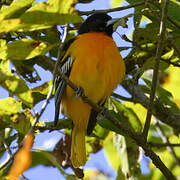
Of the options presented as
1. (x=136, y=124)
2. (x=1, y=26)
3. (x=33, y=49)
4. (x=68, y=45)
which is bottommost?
(x=136, y=124)

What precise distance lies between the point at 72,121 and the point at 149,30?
1.54m

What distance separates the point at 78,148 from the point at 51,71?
957 mm

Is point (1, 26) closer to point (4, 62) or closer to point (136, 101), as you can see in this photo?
point (4, 62)

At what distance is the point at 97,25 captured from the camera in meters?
5.25

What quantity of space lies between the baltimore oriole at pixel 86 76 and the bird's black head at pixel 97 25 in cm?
24

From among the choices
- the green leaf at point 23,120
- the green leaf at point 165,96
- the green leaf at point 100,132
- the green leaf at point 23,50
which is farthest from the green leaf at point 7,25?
the green leaf at point 100,132

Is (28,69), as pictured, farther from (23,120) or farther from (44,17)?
(44,17)

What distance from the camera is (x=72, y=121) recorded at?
4812mm

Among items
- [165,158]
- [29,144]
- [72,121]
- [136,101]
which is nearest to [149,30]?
[136,101]

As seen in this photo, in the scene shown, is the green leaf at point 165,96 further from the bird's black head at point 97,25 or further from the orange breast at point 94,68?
the bird's black head at point 97,25

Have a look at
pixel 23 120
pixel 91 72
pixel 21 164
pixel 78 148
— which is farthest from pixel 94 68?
pixel 21 164

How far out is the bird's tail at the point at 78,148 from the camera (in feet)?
14.4

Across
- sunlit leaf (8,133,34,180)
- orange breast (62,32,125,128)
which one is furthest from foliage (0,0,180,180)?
sunlit leaf (8,133,34,180)

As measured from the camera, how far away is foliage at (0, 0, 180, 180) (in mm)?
2248
